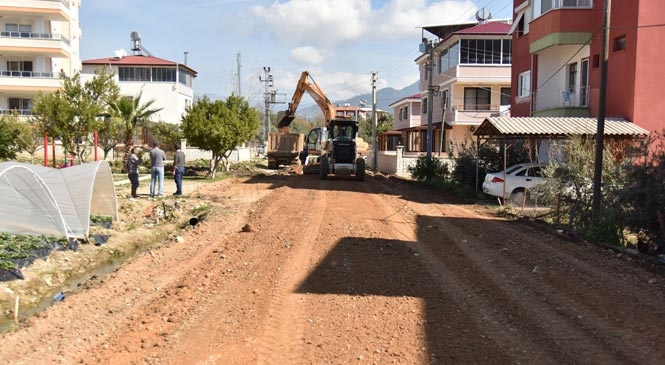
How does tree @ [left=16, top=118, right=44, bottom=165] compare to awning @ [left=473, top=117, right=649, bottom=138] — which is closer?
awning @ [left=473, top=117, right=649, bottom=138]

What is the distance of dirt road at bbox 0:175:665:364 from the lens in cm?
565

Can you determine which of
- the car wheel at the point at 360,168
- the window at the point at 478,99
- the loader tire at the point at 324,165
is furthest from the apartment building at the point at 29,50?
the window at the point at 478,99

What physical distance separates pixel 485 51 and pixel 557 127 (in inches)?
970

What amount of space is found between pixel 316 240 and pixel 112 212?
627 cm

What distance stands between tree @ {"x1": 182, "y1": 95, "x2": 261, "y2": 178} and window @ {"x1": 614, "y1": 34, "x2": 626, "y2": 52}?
16.4 meters

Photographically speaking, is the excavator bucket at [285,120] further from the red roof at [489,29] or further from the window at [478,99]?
the red roof at [489,29]

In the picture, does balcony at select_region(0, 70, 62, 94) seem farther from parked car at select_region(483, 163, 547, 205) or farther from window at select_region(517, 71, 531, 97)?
parked car at select_region(483, 163, 547, 205)

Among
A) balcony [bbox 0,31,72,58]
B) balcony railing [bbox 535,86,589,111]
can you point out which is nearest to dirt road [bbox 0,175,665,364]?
balcony railing [bbox 535,86,589,111]

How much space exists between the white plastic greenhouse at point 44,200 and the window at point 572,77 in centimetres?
1902

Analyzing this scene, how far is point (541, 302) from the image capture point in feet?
23.8

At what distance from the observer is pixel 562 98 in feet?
77.7

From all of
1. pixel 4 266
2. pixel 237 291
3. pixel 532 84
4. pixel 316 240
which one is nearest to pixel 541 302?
pixel 237 291

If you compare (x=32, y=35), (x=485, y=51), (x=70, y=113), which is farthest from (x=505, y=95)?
(x=32, y=35)

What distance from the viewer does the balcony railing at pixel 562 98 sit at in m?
22.4
